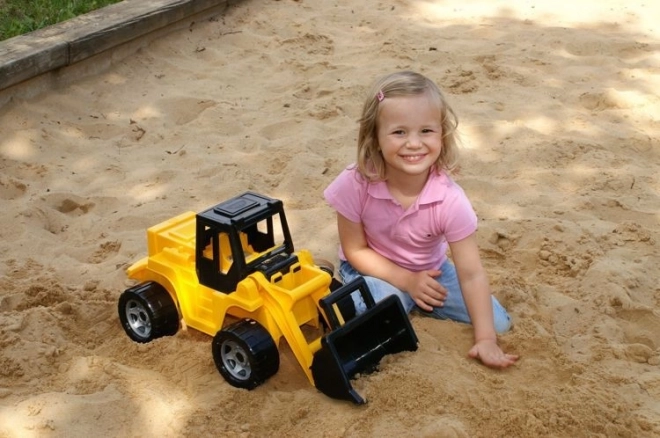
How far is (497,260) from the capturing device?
131 inches

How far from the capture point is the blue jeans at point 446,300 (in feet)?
9.36

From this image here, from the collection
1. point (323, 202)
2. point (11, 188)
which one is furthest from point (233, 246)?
point (11, 188)

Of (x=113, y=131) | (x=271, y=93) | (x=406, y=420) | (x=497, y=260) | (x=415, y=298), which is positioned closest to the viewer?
(x=406, y=420)

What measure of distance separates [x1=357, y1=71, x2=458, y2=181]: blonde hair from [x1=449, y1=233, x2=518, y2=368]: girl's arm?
0.26 meters

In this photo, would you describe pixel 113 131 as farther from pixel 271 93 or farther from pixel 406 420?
pixel 406 420

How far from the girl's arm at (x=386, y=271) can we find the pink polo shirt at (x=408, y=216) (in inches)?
1.3

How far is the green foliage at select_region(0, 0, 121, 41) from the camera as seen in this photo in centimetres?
489

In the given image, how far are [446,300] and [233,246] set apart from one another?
84cm

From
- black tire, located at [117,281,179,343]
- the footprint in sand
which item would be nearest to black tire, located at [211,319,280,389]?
black tire, located at [117,281,179,343]

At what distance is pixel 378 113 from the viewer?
2.73 m

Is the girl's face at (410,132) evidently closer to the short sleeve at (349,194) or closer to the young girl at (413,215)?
the young girl at (413,215)

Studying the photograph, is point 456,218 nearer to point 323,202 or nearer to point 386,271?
point 386,271

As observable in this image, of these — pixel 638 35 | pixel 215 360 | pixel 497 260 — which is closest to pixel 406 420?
pixel 215 360

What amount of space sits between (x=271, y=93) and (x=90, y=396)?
260 centimetres
